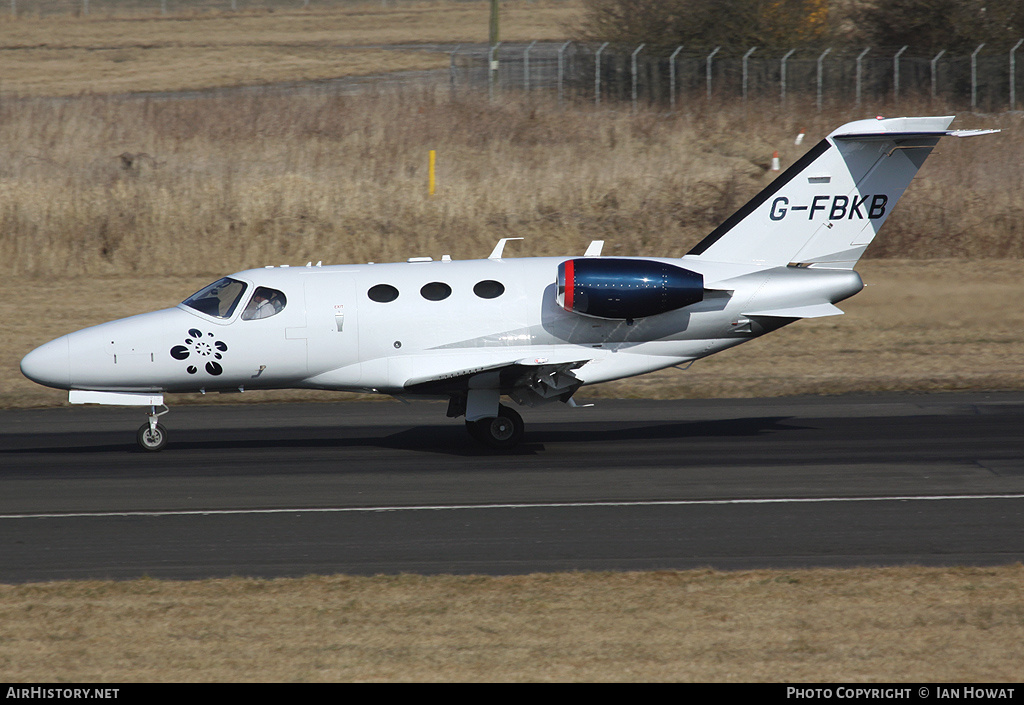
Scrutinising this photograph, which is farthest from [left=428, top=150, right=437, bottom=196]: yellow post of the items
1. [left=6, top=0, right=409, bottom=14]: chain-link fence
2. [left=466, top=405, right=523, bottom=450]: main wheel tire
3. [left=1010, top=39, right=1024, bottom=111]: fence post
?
[left=6, top=0, right=409, bottom=14]: chain-link fence

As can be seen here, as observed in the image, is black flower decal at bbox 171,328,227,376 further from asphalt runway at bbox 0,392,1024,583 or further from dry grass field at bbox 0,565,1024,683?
dry grass field at bbox 0,565,1024,683

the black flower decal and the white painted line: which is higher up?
the black flower decal

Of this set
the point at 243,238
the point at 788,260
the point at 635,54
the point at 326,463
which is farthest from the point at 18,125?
the point at 788,260

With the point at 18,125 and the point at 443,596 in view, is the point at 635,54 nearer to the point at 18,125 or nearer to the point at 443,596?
the point at 18,125

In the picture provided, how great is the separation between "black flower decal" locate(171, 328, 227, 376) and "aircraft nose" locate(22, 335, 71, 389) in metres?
1.49

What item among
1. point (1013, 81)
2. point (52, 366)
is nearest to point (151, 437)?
point (52, 366)

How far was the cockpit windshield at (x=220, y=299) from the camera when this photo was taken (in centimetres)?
1547

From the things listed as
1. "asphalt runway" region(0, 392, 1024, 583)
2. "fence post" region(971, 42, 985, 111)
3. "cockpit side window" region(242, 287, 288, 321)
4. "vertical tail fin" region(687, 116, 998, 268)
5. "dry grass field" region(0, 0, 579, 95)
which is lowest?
"asphalt runway" region(0, 392, 1024, 583)

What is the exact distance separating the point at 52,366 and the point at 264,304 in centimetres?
306

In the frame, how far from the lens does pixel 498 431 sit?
15.8m

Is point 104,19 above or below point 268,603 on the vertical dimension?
above

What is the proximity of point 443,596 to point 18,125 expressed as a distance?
35.0 metres

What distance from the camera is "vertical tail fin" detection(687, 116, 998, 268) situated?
16.0m

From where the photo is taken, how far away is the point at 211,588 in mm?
9883
